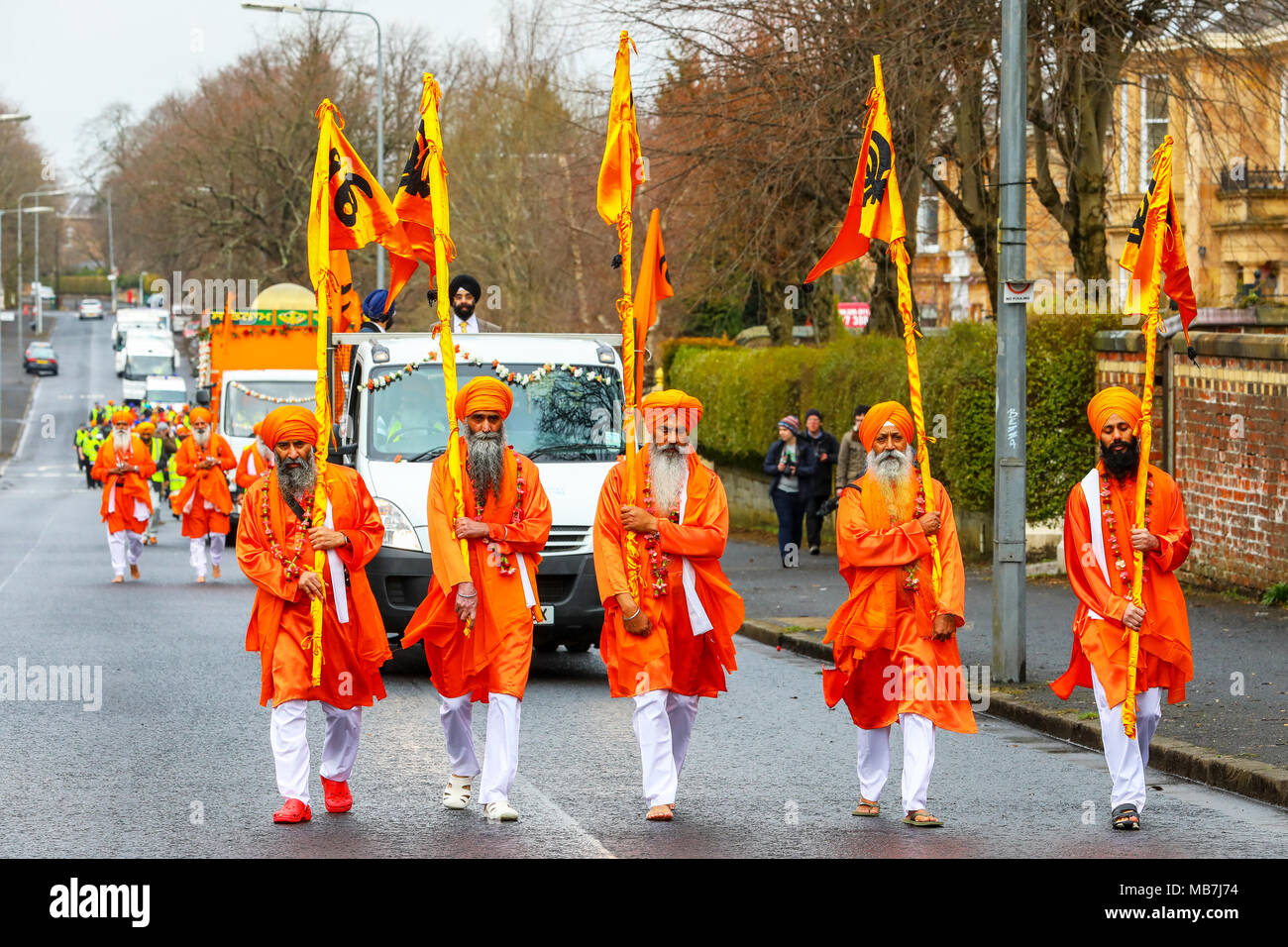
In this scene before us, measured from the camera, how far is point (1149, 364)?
8.55 m

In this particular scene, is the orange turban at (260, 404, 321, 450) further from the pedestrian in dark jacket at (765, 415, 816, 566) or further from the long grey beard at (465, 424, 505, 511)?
the pedestrian in dark jacket at (765, 415, 816, 566)

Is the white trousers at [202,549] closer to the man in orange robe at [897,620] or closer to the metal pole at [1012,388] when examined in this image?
the metal pole at [1012,388]

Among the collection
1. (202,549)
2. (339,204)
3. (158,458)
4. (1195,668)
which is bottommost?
(1195,668)

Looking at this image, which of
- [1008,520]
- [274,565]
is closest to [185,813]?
[274,565]

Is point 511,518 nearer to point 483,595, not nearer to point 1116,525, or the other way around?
point 483,595

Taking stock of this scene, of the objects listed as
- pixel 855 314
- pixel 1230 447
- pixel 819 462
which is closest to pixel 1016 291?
pixel 1230 447

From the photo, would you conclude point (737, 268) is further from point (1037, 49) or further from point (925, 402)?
point (1037, 49)

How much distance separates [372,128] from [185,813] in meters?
54.5

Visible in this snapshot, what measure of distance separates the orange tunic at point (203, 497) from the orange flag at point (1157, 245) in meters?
13.4

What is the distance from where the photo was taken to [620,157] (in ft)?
29.5

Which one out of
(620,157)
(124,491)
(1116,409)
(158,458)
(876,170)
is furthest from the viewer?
(158,458)

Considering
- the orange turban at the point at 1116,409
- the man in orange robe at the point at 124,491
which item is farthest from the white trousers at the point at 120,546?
the orange turban at the point at 1116,409

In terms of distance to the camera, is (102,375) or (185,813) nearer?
(185,813)

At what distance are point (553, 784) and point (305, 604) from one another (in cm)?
159
